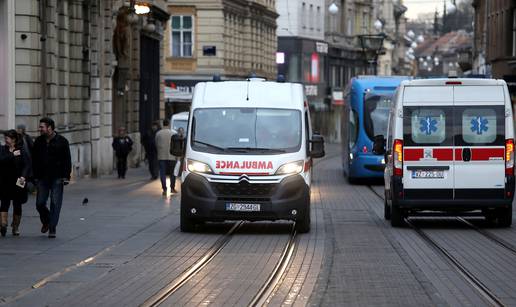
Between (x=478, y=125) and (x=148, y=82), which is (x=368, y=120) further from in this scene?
(x=478, y=125)

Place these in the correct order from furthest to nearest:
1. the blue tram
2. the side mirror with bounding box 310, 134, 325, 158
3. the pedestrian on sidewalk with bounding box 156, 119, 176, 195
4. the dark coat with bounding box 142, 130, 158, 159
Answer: the dark coat with bounding box 142, 130, 158, 159 → the blue tram → the pedestrian on sidewalk with bounding box 156, 119, 176, 195 → the side mirror with bounding box 310, 134, 325, 158

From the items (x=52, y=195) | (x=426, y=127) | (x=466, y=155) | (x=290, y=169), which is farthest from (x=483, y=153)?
(x=52, y=195)

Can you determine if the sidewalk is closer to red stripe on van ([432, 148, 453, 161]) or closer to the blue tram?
red stripe on van ([432, 148, 453, 161])

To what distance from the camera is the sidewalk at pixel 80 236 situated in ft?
49.5

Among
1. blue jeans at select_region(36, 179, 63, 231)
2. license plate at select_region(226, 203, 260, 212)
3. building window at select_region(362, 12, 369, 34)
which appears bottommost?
Answer: license plate at select_region(226, 203, 260, 212)

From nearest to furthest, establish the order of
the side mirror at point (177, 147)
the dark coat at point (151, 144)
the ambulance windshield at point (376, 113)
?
the side mirror at point (177, 147) → the ambulance windshield at point (376, 113) → the dark coat at point (151, 144)

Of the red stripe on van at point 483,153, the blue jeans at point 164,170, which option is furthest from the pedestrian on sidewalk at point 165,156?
the red stripe on van at point 483,153

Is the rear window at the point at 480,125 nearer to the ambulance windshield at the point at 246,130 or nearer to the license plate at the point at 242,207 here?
the ambulance windshield at the point at 246,130

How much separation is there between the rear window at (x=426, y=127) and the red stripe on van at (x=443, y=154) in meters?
0.11

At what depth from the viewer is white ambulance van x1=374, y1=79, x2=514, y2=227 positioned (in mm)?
22062

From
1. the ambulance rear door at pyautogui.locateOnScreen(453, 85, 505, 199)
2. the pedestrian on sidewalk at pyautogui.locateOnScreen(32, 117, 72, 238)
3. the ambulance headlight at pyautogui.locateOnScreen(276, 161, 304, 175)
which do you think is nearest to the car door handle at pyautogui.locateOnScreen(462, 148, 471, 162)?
the ambulance rear door at pyautogui.locateOnScreen(453, 85, 505, 199)

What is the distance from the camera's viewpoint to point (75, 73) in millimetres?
39719

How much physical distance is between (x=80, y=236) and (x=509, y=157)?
7.24 m

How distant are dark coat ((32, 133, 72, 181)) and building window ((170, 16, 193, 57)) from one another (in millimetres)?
51721
